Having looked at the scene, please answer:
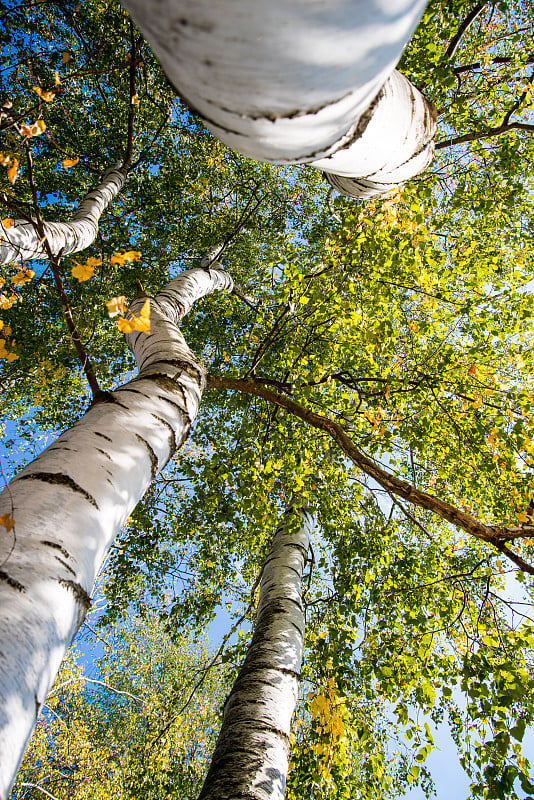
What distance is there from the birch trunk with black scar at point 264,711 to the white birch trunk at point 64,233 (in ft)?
8.83

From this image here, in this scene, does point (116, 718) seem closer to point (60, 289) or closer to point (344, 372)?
point (344, 372)

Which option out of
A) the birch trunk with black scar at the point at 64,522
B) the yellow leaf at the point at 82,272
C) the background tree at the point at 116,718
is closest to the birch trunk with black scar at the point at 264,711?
the birch trunk with black scar at the point at 64,522

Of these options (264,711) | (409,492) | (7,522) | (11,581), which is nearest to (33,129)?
(7,522)

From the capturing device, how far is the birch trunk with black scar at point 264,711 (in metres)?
1.47

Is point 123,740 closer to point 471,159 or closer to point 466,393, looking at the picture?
point 466,393

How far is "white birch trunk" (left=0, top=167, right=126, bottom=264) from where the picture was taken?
10.0 ft

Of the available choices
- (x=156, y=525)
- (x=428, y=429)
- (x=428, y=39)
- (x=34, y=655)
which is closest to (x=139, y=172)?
(x=428, y=39)

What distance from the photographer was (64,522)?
984mm

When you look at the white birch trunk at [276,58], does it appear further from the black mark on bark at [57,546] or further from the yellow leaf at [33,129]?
the yellow leaf at [33,129]

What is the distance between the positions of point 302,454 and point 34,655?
2.84 meters

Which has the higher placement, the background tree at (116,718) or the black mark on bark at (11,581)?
the black mark on bark at (11,581)

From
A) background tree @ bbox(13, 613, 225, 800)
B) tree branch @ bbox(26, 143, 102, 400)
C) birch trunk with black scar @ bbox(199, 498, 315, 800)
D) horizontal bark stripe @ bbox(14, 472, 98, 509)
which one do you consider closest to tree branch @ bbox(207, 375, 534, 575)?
tree branch @ bbox(26, 143, 102, 400)

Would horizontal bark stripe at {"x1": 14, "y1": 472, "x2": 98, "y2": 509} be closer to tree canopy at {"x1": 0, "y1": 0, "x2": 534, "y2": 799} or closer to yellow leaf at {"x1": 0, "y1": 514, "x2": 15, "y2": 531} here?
yellow leaf at {"x1": 0, "y1": 514, "x2": 15, "y2": 531}

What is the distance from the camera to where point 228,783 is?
145 centimetres
